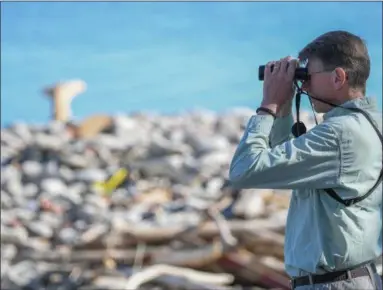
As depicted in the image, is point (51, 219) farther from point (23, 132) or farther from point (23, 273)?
point (23, 132)

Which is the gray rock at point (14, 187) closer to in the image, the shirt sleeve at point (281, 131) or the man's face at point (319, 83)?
the shirt sleeve at point (281, 131)

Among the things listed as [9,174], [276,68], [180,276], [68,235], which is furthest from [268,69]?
[9,174]

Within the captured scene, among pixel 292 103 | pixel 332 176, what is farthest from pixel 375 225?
pixel 292 103

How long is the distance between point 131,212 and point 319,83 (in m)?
7.31

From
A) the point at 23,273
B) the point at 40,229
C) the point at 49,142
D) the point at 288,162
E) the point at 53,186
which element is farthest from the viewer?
the point at 49,142

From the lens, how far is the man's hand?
12.9 ft

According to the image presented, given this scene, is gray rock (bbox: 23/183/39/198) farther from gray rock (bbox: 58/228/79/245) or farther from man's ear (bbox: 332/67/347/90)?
man's ear (bbox: 332/67/347/90)

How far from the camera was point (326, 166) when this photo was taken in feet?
12.5

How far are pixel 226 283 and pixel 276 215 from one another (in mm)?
1188

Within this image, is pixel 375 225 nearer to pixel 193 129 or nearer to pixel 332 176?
pixel 332 176

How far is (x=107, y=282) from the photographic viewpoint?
28.8ft

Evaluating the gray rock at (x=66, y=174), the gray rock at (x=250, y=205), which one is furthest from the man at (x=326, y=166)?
the gray rock at (x=66, y=174)

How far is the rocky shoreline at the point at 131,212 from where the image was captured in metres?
8.78

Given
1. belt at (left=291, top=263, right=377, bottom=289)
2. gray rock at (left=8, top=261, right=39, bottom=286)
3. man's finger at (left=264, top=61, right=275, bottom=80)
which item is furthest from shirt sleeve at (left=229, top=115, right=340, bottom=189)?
gray rock at (left=8, top=261, right=39, bottom=286)
